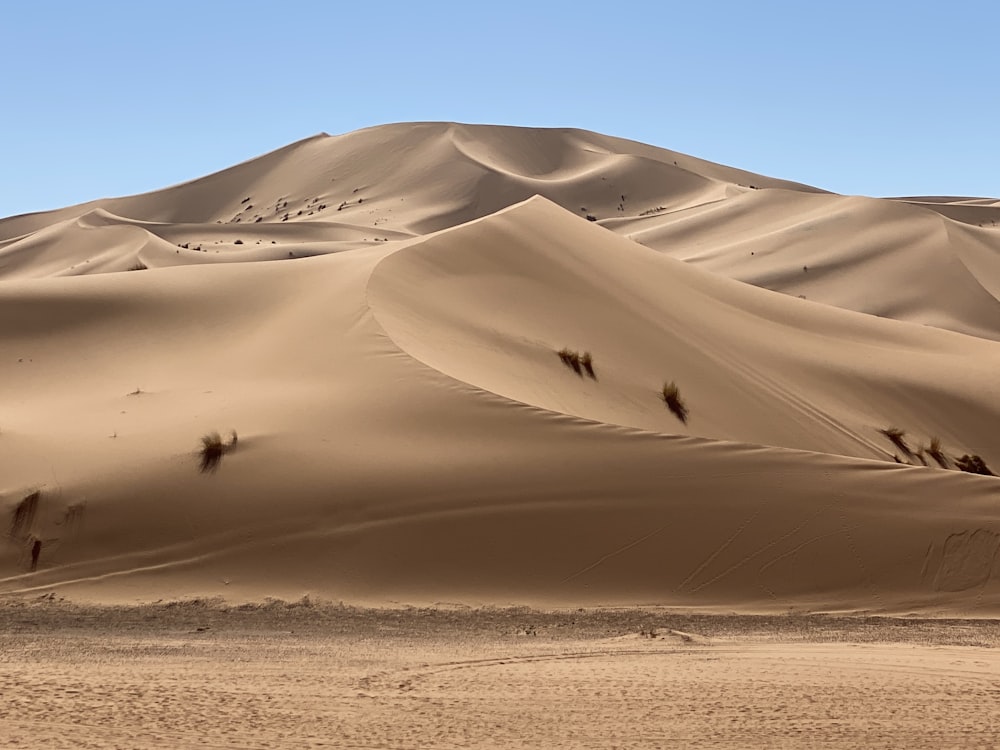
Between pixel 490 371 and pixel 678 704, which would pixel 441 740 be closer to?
pixel 678 704

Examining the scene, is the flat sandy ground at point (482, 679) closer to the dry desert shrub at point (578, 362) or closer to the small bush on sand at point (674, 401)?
the small bush on sand at point (674, 401)

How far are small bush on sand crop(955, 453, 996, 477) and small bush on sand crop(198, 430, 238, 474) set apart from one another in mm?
10967

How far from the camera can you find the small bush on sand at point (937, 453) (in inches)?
726

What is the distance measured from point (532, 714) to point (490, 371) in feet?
29.2

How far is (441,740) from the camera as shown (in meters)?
7.61

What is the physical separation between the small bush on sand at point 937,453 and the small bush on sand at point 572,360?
5.58 meters

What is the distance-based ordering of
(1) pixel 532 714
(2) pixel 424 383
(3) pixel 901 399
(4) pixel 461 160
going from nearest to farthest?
1. (1) pixel 532 714
2. (2) pixel 424 383
3. (3) pixel 901 399
4. (4) pixel 461 160

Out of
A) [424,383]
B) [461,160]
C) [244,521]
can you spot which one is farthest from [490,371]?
[461,160]

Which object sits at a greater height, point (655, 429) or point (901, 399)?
point (901, 399)

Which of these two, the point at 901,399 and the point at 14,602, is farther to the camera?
the point at 901,399

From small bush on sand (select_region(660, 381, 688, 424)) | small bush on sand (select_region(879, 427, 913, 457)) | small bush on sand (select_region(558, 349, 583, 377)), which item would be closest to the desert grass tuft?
small bush on sand (select_region(558, 349, 583, 377))

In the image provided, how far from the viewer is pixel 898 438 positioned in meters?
18.7

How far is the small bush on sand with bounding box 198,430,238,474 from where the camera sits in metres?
14.3

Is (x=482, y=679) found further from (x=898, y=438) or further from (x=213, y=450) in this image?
(x=898, y=438)
